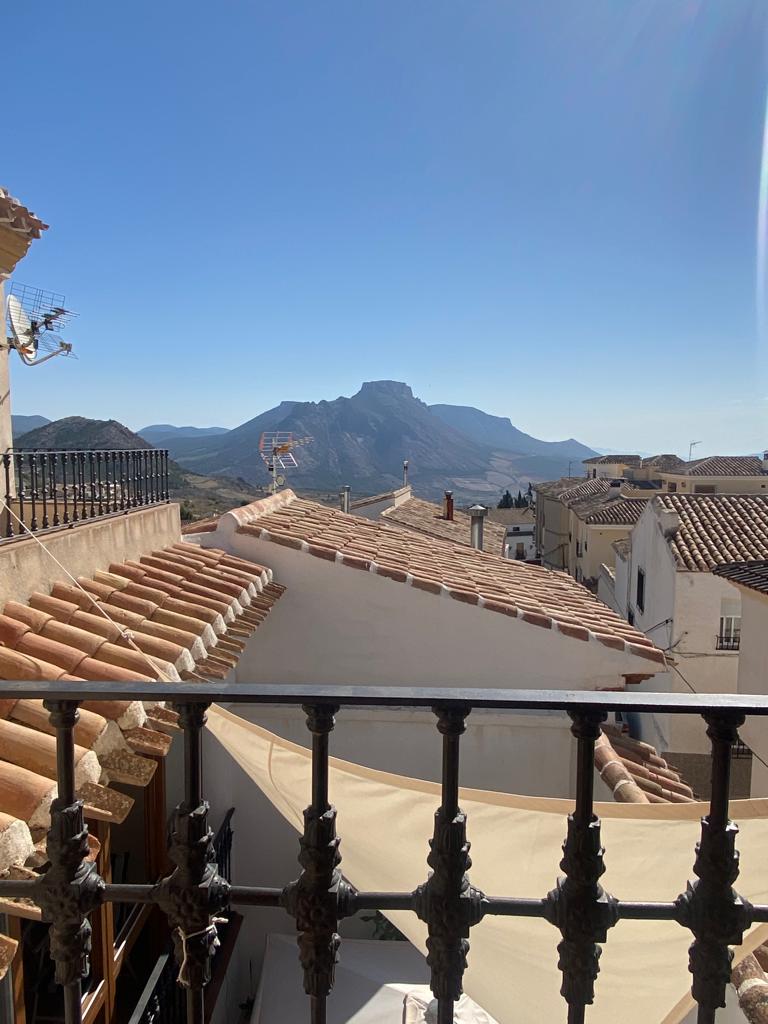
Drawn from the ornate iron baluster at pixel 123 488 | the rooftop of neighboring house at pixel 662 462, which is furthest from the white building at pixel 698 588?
the rooftop of neighboring house at pixel 662 462

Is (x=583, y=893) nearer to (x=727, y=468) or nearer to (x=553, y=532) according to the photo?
(x=553, y=532)

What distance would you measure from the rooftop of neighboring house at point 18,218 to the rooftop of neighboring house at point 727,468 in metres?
51.1

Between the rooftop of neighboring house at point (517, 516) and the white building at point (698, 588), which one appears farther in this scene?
the rooftop of neighboring house at point (517, 516)

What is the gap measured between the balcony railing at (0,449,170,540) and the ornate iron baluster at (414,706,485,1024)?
11.9 feet

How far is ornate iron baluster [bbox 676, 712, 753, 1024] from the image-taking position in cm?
142

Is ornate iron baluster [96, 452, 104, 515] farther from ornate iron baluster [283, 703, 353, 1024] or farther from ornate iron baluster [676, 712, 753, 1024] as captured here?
ornate iron baluster [676, 712, 753, 1024]

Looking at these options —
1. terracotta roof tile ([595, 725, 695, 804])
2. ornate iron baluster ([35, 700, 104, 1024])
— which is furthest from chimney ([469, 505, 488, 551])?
ornate iron baluster ([35, 700, 104, 1024])

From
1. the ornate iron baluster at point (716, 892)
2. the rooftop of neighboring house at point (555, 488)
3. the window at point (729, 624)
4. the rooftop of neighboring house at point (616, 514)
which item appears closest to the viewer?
the ornate iron baluster at point (716, 892)

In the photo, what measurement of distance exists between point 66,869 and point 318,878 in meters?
0.55

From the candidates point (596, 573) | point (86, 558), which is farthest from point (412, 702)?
point (596, 573)

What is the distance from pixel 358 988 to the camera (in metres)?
5.18

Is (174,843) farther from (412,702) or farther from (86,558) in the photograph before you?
(86,558)

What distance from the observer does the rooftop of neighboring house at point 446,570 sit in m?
6.61

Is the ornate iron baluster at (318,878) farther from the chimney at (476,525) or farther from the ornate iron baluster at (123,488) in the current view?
the chimney at (476,525)
